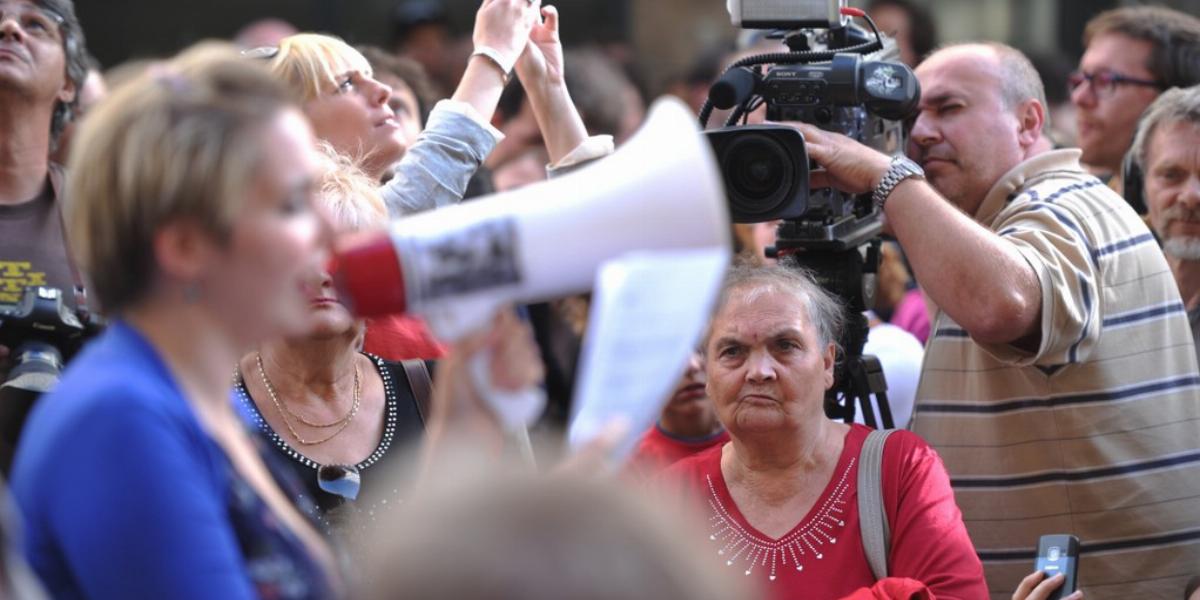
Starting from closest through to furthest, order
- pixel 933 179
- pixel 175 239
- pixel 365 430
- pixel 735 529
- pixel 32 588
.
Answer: pixel 32 588 → pixel 175 239 → pixel 365 430 → pixel 735 529 → pixel 933 179

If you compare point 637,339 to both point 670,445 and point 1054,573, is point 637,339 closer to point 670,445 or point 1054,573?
point 1054,573

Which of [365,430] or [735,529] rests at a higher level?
[365,430]

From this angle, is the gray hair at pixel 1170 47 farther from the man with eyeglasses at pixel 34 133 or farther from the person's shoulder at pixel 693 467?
the man with eyeglasses at pixel 34 133

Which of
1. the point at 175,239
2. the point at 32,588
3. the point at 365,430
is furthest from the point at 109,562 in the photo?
the point at 365,430

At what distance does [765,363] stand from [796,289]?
19cm

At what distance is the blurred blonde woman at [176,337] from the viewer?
149 cm

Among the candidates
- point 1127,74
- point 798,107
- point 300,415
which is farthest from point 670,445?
point 1127,74

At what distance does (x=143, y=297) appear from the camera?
1600mm

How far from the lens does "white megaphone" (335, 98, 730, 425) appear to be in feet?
5.23

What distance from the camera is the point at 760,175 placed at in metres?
3.14

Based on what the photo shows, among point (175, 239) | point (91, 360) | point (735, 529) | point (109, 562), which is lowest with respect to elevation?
point (735, 529)

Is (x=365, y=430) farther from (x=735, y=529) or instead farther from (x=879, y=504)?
(x=879, y=504)

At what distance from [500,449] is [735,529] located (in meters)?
1.63

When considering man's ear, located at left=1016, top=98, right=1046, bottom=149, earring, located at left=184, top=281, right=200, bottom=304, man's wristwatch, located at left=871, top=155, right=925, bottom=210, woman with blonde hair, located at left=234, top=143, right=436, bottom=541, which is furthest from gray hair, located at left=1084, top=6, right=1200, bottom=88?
earring, located at left=184, top=281, right=200, bottom=304
